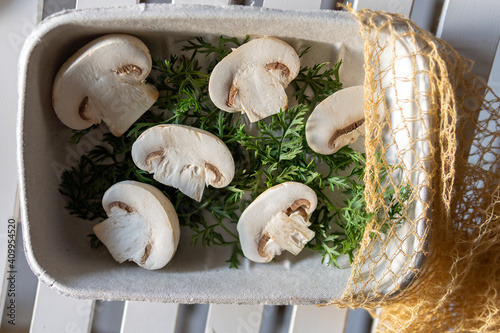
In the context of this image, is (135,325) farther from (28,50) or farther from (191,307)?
(28,50)

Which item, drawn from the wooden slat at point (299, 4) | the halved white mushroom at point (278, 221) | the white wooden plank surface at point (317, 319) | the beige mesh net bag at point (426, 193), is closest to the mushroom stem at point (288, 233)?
the halved white mushroom at point (278, 221)

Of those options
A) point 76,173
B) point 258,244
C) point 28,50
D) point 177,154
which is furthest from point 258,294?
point 28,50

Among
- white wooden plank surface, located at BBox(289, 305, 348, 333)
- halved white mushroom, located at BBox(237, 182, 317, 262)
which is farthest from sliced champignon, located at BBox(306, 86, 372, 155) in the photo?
white wooden plank surface, located at BBox(289, 305, 348, 333)

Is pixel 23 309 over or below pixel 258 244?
below

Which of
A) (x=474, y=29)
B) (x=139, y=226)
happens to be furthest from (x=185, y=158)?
(x=474, y=29)

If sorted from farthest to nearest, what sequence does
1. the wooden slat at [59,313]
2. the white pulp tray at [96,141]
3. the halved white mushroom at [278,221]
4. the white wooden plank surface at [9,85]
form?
1. the wooden slat at [59,313]
2. the white wooden plank surface at [9,85]
3. the halved white mushroom at [278,221]
4. the white pulp tray at [96,141]

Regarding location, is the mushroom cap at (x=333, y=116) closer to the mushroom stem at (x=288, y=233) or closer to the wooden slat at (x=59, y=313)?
the mushroom stem at (x=288, y=233)
